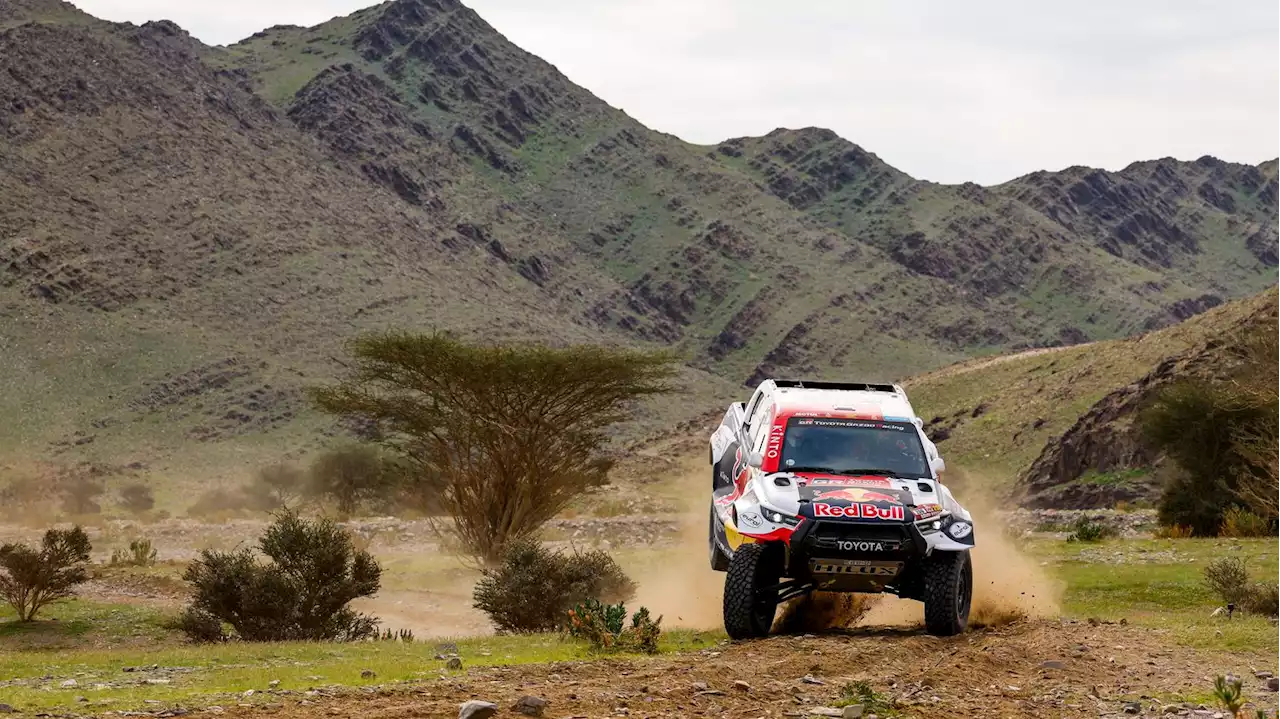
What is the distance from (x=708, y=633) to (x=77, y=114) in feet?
392

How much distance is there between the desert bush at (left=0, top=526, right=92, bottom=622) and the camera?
1080 inches

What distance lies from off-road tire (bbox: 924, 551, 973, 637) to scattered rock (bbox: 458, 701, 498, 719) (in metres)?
6.79

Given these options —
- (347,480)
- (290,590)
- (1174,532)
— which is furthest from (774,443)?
(347,480)

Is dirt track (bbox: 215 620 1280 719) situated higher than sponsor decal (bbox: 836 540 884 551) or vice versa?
sponsor decal (bbox: 836 540 884 551)

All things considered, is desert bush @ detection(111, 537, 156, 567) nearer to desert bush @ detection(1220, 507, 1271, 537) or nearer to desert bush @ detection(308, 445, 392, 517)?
desert bush @ detection(308, 445, 392, 517)

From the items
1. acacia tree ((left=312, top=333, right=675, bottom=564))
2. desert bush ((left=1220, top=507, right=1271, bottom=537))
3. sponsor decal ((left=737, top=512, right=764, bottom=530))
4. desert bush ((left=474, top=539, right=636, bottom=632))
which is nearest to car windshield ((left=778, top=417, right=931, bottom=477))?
sponsor decal ((left=737, top=512, right=764, bottom=530))

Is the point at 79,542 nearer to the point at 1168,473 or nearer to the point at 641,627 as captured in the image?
the point at 641,627

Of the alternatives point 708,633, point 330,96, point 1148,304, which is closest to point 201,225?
point 330,96

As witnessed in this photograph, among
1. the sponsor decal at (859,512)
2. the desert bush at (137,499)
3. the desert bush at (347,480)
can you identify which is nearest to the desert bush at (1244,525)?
the sponsor decal at (859,512)

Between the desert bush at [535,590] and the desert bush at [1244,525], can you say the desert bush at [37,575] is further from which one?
the desert bush at [1244,525]

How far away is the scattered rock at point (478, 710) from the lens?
9492mm

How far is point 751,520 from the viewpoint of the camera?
1495cm

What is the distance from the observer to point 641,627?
15.2 m

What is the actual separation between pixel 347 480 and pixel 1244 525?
3947 centimetres
